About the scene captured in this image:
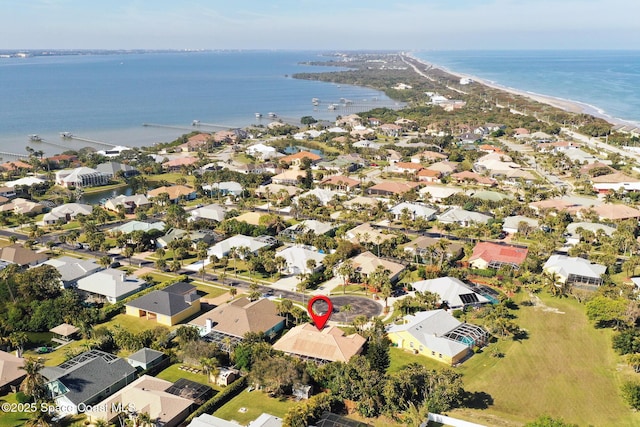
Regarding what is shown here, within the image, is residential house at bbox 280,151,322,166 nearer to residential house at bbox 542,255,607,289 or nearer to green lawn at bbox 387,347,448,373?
residential house at bbox 542,255,607,289

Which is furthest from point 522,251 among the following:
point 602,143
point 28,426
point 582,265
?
Answer: point 602,143

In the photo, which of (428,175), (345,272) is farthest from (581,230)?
(428,175)

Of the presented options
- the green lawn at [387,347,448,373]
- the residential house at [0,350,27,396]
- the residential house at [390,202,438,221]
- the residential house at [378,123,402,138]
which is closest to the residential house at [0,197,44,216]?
the residential house at [0,350,27,396]

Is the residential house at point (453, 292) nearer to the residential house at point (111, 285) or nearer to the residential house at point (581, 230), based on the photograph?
the residential house at point (581, 230)

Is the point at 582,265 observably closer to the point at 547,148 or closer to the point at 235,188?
A: the point at 235,188

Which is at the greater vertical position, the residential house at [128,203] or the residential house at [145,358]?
the residential house at [128,203]

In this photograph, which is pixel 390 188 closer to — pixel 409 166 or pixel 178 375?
pixel 409 166

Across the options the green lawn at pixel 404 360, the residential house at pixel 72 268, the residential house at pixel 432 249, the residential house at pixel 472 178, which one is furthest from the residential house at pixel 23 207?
the residential house at pixel 472 178
